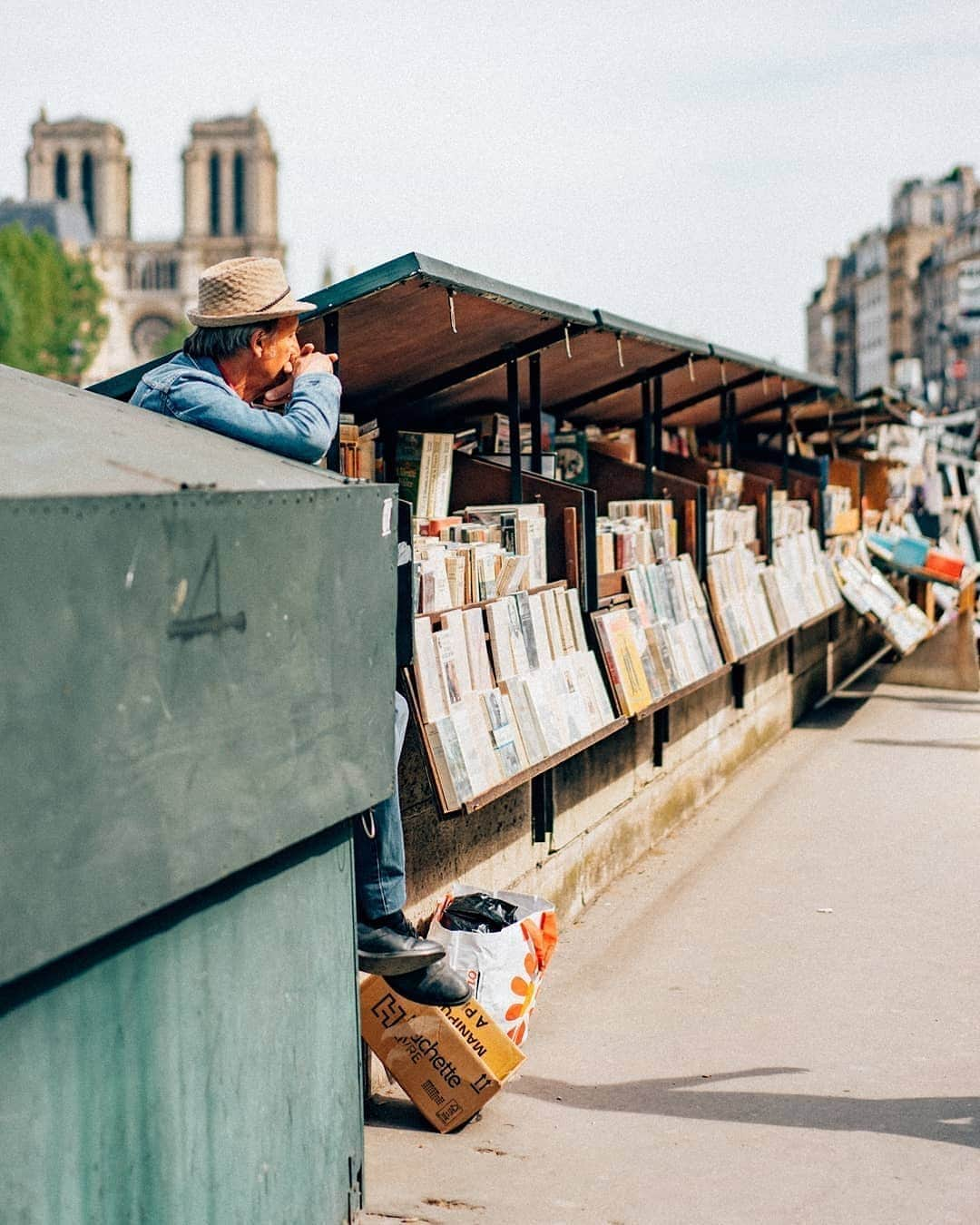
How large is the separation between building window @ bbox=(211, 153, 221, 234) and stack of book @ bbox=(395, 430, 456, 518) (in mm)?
145296

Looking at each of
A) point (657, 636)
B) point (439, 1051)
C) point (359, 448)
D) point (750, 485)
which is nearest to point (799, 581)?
point (750, 485)

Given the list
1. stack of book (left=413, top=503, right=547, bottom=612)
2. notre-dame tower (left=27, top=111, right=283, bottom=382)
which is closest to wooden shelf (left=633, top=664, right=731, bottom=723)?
stack of book (left=413, top=503, right=547, bottom=612)

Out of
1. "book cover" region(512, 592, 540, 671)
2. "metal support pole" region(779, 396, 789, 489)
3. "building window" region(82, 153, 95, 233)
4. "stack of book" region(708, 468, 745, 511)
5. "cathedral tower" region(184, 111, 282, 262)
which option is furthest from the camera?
"building window" region(82, 153, 95, 233)

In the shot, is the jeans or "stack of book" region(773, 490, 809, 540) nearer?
the jeans

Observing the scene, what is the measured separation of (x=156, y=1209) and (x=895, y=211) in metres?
117

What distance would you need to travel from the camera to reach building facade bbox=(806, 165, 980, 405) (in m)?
95.9

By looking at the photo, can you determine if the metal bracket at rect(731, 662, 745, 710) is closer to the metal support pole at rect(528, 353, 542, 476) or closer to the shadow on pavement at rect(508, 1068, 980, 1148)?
the metal support pole at rect(528, 353, 542, 476)

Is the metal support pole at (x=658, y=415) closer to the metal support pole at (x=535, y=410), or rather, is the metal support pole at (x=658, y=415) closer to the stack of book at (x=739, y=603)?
the stack of book at (x=739, y=603)

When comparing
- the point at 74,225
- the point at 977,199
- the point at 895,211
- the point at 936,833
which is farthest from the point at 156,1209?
the point at 74,225

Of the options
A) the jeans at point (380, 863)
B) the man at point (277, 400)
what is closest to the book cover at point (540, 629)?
the man at point (277, 400)

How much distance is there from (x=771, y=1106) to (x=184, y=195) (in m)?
149

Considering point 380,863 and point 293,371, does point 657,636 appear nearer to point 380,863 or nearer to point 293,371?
point 293,371

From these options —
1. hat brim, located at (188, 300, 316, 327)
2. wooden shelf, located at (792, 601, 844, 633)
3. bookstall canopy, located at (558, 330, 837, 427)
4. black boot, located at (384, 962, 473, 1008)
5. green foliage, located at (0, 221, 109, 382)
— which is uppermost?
green foliage, located at (0, 221, 109, 382)

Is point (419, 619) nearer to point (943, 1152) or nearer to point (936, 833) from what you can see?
point (943, 1152)
